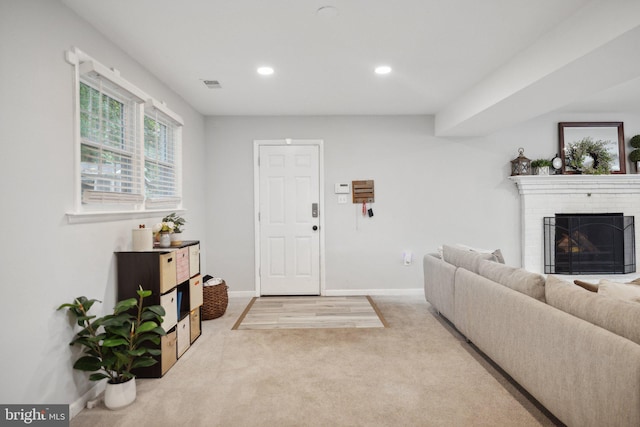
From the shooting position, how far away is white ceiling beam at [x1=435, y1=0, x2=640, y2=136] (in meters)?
2.06

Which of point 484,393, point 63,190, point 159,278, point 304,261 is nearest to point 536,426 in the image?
point 484,393

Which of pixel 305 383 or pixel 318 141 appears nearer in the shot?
pixel 305 383

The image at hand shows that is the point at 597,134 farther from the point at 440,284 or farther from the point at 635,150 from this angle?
the point at 440,284

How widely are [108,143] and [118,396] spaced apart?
1692 mm

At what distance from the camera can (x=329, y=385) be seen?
249 cm

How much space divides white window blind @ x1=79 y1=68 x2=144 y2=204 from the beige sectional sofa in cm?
280

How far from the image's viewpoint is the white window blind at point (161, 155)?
325 centimetres

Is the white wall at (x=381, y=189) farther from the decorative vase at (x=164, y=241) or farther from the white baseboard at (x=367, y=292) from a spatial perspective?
the decorative vase at (x=164, y=241)

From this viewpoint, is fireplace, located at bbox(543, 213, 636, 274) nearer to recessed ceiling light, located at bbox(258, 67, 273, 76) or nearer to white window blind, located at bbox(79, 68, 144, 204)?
recessed ceiling light, located at bbox(258, 67, 273, 76)

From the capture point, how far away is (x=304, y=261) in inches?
194

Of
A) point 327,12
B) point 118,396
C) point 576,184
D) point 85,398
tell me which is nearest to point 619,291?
point 327,12

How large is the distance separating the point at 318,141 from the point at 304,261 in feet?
5.39

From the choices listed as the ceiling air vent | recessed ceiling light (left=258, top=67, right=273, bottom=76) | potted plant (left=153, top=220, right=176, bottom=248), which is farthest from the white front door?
potted plant (left=153, top=220, right=176, bottom=248)

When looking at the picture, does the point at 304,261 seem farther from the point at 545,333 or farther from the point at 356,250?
the point at 545,333
